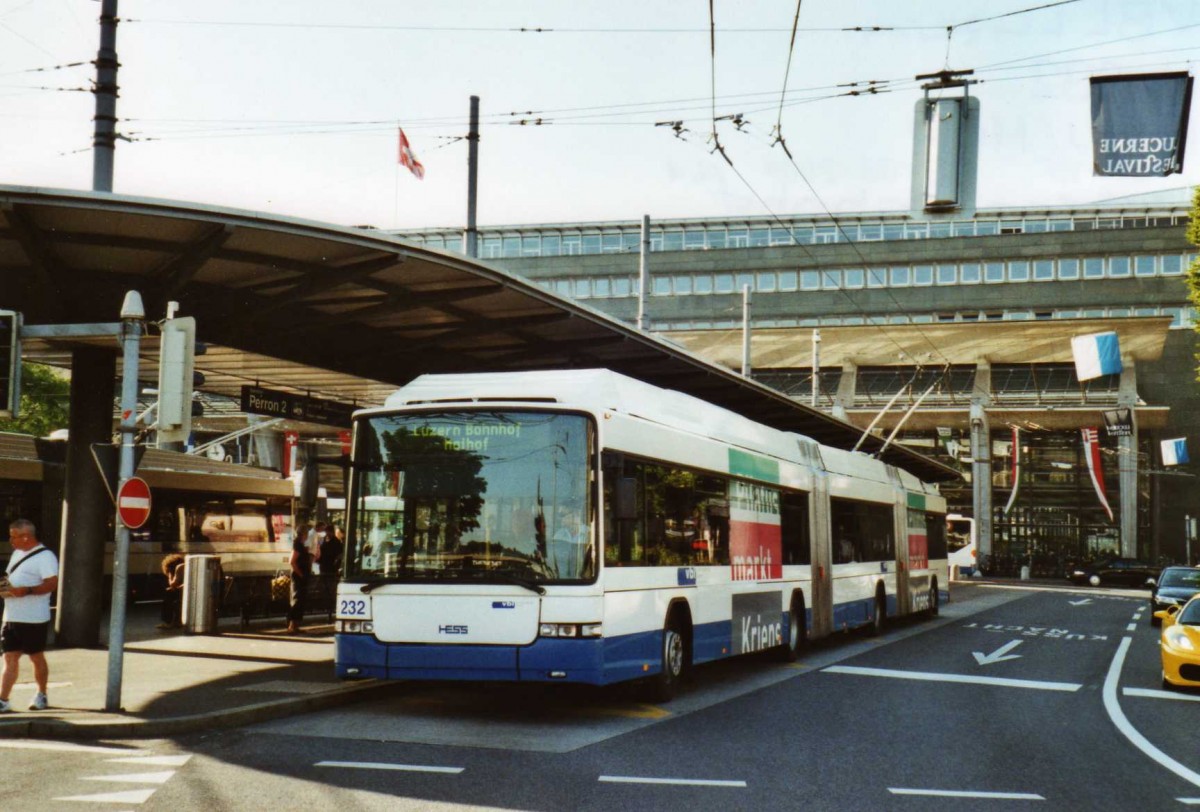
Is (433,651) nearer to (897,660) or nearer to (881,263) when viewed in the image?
(897,660)

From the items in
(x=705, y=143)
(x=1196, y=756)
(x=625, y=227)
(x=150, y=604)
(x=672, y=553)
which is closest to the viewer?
(x=1196, y=756)

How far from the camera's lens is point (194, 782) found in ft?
27.3

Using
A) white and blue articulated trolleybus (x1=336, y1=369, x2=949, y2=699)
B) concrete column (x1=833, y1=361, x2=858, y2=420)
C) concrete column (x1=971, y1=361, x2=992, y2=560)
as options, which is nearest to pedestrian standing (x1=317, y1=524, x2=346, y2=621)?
white and blue articulated trolleybus (x1=336, y1=369, x2=949, y2=699)

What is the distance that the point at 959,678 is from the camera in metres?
16.3

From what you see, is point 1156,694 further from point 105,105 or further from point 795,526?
point 105,105

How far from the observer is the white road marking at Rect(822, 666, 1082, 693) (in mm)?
15609

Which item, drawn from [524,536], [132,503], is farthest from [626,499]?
[132,503]

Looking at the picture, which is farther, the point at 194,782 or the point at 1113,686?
the point at 1113,686

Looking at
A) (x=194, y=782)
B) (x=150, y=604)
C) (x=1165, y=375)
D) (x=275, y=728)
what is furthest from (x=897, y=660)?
(x=1165, y=375)

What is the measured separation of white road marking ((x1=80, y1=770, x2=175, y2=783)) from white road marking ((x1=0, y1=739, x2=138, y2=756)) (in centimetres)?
107

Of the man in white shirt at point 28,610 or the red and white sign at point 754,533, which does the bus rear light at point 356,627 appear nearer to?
the man in white shirt at point 28,610

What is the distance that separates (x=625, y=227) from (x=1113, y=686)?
64.4m

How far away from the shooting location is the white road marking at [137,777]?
8.34 meters

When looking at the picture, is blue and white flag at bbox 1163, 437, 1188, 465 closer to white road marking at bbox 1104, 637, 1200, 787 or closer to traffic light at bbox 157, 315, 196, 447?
white road marking at bbox 1104, 637, 1200, 787
